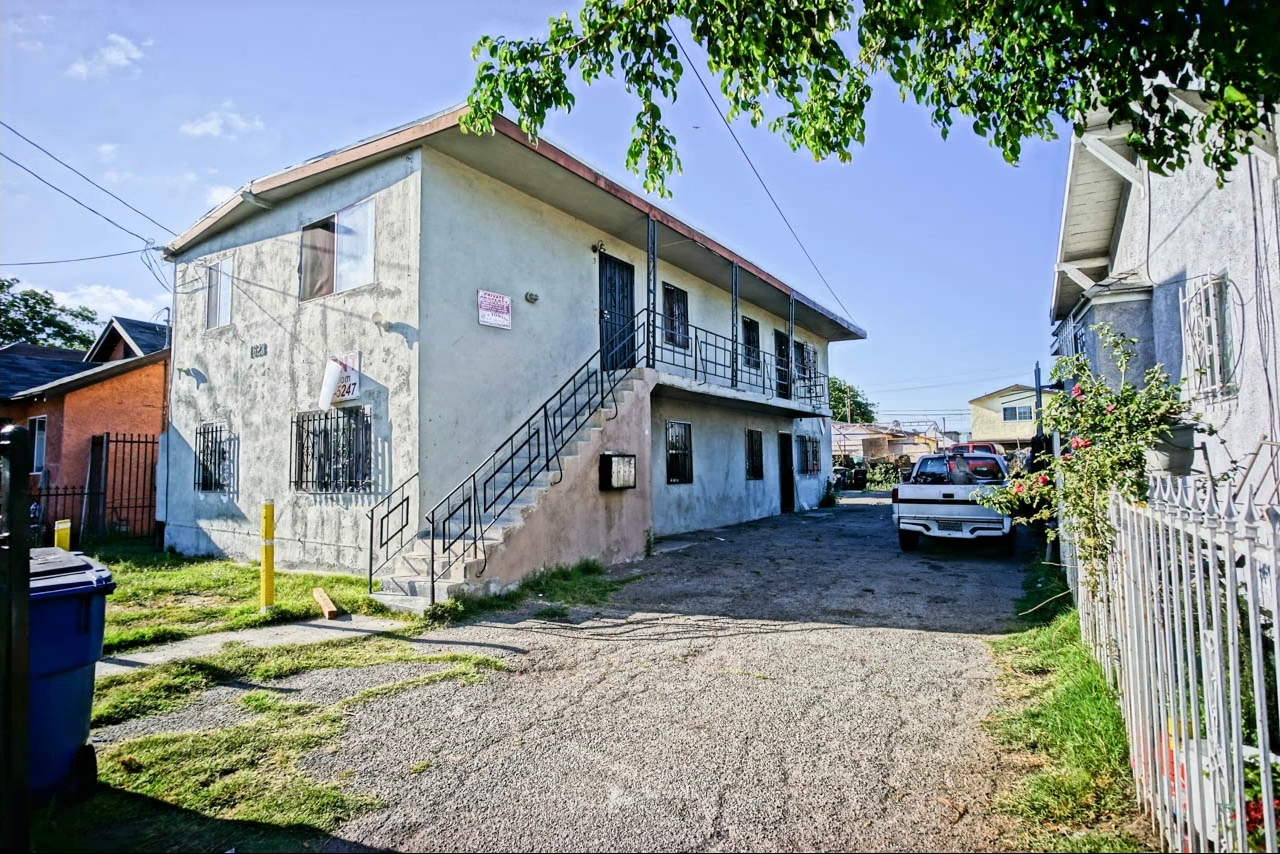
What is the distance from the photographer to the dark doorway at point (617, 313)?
1231cm

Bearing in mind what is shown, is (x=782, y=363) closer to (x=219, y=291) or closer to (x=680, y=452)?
(x=680, y=452)

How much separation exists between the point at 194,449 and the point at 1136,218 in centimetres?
1526

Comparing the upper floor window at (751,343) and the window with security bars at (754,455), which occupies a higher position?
the upper floor window at (751,343)

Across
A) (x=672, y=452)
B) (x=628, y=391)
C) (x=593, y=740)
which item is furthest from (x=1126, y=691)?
(x=672, y=452)

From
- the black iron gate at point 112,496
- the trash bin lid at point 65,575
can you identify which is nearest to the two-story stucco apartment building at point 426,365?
the black iron gate at point 112,496

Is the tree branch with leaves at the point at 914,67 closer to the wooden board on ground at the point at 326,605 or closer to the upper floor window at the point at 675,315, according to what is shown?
the wooden board on ground at the point at 326,605

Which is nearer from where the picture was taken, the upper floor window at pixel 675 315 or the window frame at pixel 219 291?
the window frame at pixel 219 291

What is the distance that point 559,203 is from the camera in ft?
35.8

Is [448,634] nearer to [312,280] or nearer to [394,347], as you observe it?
[394,347]

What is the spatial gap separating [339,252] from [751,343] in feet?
36.3

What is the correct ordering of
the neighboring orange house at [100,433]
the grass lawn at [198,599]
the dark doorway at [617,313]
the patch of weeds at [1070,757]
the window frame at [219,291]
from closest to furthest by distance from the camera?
the patch of weeds at [1070,757] → the grass lawn at [198,599] → the window frame at [219,291] → the dark doorway at [617,313] → the neighboring orange house at [100,433]

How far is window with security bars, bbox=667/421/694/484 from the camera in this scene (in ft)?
45.7

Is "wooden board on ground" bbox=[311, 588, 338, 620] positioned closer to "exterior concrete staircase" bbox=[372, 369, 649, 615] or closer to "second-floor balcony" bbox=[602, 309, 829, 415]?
"exterior concrete staircase" bbox=[372, 369, 649, 615]

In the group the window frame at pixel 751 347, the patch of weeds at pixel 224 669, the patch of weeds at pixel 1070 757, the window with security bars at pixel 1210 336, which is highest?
the window frame at pixel 751 347
